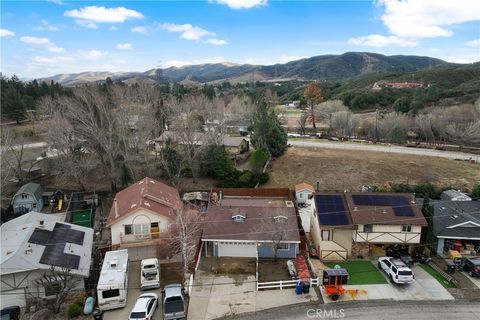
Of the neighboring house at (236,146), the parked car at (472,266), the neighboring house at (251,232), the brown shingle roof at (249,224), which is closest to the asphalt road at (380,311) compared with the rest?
the parked car at (472,266)

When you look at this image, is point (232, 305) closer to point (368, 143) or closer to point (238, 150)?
point (238, 150)

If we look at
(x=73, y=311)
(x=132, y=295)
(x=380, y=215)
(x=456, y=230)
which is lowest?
(x=132, y=295)

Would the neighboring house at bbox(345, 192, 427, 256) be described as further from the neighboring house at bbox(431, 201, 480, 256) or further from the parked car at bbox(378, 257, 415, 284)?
the parked car at bbox(378, 257, 415, 284)

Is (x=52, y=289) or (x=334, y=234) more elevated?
(x=334, y=234)

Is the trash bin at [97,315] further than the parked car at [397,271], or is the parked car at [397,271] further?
the parked car at [397,271]

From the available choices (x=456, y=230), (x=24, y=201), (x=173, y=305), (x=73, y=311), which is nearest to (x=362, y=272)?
(x=456, y=230)

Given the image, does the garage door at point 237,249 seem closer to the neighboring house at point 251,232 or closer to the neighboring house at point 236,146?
the neighboring house at point 251,232

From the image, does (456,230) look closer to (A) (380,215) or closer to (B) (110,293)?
(A) (380,215)
